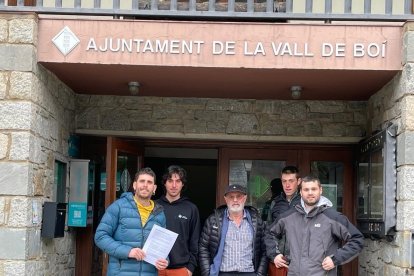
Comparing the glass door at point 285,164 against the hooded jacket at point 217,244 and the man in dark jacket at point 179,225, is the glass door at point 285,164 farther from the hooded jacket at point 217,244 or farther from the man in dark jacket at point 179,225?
the hooded jacket at point 217,244

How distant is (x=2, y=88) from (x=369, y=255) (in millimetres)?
4015

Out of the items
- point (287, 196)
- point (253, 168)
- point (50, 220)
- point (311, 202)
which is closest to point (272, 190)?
point (253, 168)

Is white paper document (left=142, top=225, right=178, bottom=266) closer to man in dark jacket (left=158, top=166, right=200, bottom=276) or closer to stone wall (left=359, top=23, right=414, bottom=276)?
man in dark jacket (left=158, top=166, right=200, bottom=276)

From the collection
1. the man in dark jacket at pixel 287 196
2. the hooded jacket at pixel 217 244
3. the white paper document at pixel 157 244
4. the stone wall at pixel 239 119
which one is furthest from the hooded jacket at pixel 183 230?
the stone wall at pixel 239 119

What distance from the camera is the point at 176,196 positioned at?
6.23 metres

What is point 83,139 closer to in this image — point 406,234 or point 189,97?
point 189,97

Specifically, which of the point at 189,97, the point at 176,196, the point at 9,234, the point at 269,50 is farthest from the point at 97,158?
the point at 269,50

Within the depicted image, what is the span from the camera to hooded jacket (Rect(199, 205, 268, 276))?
598 cm

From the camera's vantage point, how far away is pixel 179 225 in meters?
6.15

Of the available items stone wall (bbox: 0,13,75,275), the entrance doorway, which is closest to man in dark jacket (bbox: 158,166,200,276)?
stone wall (bbox: 0,13,75,275)

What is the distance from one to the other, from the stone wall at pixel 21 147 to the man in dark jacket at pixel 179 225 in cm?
117

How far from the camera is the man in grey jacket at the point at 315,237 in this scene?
210 inches

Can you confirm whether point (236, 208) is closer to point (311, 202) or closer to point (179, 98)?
point (311, 202)

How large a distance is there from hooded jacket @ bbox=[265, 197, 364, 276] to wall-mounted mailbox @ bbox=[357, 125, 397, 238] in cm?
53
